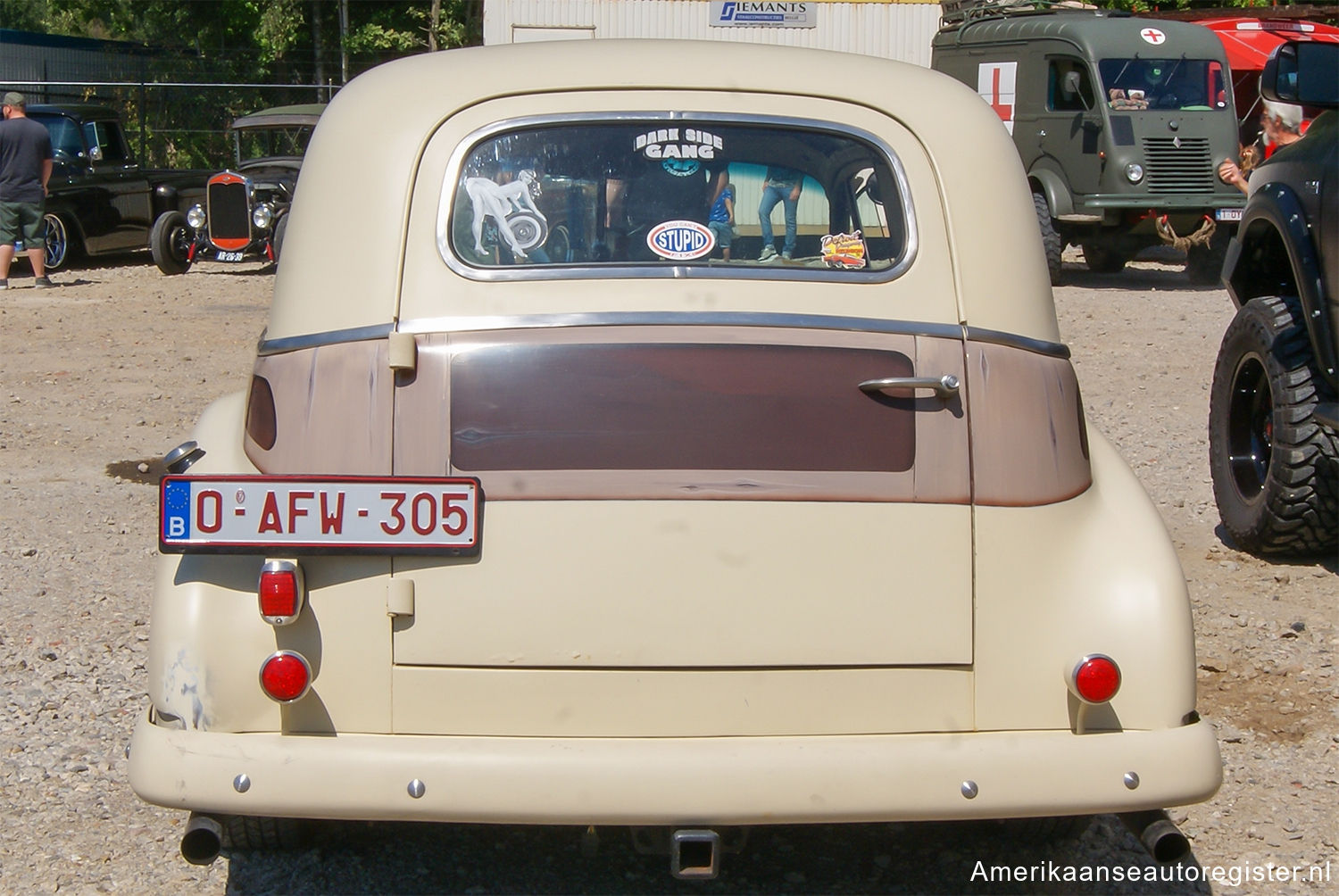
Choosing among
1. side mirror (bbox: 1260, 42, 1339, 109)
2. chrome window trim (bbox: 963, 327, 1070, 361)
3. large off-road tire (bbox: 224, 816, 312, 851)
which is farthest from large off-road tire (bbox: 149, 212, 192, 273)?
chrome window trim (bbox: 963, 327, 1070, 361)

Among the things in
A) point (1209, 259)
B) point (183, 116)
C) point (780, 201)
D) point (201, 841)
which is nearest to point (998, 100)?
point (1209, 259)

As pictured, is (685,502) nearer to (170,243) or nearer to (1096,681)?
(1096,681)

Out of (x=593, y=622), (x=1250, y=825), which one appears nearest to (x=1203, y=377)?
(x=1250, y=825)

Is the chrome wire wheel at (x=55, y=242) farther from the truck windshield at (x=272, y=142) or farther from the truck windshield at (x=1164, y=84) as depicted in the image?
the truck windshield at (x=1164, y=84)

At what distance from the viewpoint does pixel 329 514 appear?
258 cm

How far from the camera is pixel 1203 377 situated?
9430 mm

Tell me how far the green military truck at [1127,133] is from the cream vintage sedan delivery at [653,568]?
11.8 meters

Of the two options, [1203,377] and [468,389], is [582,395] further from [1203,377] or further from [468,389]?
[1203,377]

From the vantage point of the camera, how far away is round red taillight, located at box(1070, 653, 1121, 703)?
2607 mm

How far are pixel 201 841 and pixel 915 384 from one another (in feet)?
5.18

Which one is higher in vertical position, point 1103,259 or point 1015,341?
point 1015,341

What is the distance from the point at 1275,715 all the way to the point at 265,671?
297 cm

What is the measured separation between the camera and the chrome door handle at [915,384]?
8.71 feet

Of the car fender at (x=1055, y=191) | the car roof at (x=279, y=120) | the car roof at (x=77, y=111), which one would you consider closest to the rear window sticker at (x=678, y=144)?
the car fender at (x=1055, y=191)
